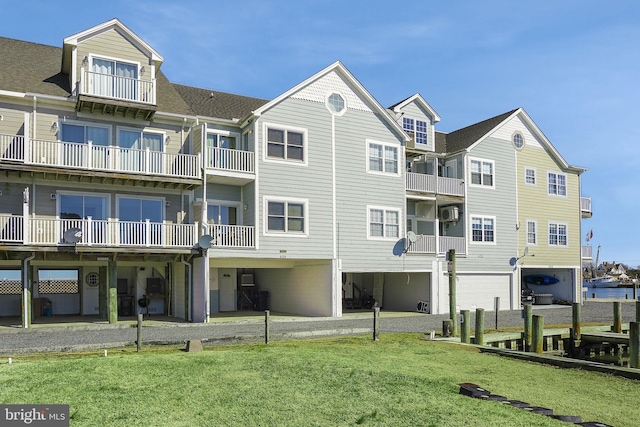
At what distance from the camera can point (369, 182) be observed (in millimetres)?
27969

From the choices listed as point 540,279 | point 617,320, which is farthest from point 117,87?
point 540,279

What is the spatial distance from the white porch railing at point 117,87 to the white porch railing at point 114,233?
4957mm

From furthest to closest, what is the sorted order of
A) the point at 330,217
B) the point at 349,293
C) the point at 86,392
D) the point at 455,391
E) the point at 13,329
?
the point at 349,293
the point at 330,217
the point at 13,329
the point at 455,391
the point at 86,392

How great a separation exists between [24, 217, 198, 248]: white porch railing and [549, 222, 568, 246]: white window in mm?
22592

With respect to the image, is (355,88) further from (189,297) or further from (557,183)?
(557,183)

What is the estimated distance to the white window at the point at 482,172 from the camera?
32.8 meters

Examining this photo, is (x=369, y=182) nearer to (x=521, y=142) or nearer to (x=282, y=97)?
(x=282, y=97)

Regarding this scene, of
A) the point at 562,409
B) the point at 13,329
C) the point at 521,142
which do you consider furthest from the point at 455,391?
the point at 521,142

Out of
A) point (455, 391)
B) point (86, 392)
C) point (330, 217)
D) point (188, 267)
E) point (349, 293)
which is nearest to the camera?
point (86, 392)

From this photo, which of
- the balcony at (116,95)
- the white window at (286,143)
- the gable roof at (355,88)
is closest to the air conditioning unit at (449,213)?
the gable roof at (355,88)

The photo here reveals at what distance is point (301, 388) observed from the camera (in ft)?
32.2

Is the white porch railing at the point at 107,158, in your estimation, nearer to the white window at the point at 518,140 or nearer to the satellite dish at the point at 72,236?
the satellite dish at the point at 72,236

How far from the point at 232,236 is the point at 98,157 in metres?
6.13

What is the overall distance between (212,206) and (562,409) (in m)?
19.1
